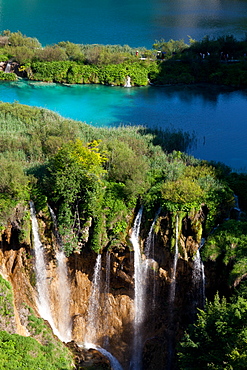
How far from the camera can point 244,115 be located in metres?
41.1

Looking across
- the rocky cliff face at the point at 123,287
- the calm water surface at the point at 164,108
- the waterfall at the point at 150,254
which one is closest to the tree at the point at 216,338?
the rocky cliff face at the point at 123,287

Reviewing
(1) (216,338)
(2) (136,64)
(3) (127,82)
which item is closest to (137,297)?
(1) (216,338)

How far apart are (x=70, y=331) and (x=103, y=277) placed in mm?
3586

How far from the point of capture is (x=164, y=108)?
4331 cm

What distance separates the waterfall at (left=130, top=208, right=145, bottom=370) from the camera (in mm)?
21281

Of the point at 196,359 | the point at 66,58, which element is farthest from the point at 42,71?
the point at 196,359

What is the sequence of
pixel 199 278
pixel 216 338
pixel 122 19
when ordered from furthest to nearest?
pixel 122 19 → pixel 199 278 → pixel 216 338

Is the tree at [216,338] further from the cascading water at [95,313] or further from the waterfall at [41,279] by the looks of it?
the waterfall at [41,279]

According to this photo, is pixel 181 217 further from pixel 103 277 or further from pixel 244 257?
pixel 103 277

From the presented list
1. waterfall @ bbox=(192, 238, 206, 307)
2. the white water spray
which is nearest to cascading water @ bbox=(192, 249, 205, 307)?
waterfall @ bbox=(192, 238, 206, 307)

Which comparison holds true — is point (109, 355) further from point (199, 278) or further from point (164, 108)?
point (164, 108)

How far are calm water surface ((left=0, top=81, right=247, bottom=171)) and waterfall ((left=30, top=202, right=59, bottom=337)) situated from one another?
15.8 m

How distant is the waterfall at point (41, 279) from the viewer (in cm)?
2153

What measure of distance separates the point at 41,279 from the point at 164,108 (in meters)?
26.5
